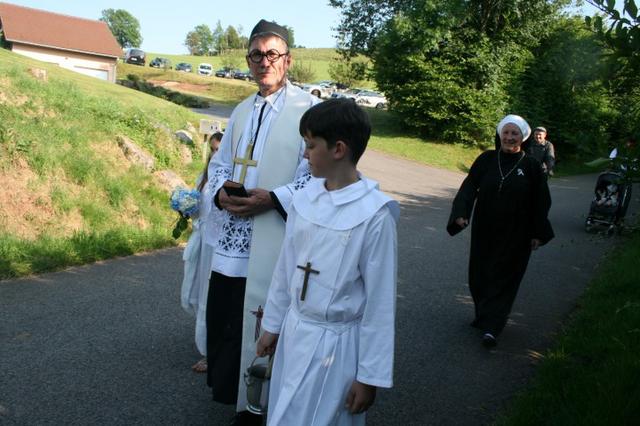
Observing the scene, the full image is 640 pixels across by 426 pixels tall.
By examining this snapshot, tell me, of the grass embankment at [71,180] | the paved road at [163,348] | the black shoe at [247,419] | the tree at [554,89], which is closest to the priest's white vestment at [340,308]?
the black shoe at [247,419]

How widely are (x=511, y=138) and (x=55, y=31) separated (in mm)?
50088

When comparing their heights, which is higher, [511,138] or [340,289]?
[511,138]

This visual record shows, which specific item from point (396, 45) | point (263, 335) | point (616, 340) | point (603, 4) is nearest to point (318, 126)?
point (263, 335)

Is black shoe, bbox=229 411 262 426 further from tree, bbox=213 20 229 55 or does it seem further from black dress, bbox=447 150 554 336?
tree, bbox=213 20 229 55

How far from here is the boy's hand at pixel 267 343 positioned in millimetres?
2963

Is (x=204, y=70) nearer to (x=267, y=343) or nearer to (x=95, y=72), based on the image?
(x=95, y=72)

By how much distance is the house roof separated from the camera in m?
46.4

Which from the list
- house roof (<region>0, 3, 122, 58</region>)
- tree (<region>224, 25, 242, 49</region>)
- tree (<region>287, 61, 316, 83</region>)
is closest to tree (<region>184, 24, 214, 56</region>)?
tree (<region>224, 25, 242, 49</region>)

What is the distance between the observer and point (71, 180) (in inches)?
380

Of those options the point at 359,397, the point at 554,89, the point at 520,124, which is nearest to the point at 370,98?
the point at 554,89

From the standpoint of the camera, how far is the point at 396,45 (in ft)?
92.9

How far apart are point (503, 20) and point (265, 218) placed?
28.2 m

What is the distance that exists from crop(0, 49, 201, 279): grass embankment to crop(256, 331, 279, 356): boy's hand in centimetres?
470

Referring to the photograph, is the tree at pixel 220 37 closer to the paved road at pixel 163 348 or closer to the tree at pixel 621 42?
the paved road at pixel 163 348
